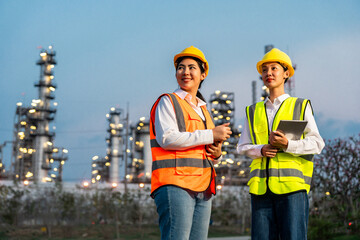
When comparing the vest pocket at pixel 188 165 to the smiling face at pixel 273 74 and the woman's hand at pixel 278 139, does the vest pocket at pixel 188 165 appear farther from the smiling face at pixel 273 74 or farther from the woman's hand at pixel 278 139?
the smiling face at pixel 273 74

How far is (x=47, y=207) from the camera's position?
17172 millimetres

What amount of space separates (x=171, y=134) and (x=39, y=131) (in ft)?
157

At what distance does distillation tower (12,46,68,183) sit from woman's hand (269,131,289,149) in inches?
1806

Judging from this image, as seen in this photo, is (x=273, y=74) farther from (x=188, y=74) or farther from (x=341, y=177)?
(x=341, y=177)

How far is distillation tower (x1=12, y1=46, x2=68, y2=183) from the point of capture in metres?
47.6

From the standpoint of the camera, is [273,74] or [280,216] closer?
[280,216]

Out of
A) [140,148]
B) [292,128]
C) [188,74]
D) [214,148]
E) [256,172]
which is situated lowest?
[256,172]

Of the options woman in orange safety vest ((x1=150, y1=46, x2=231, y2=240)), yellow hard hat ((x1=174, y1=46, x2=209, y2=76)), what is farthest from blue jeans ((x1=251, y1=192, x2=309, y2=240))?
yellow hard hat ((x1=174, y1=46, x2=209, y2=76))

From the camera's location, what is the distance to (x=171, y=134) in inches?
108

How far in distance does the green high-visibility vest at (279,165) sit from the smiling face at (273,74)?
18 centimetres

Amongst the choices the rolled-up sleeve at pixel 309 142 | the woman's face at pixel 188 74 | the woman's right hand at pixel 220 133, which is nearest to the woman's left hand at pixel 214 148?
the woman's right hand at pixel 220 133

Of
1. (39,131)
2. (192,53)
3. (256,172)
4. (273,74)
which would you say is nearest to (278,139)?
(256,172)

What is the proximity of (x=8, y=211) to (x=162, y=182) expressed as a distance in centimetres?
1618

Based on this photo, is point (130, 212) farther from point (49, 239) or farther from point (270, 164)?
point (270, 164)
